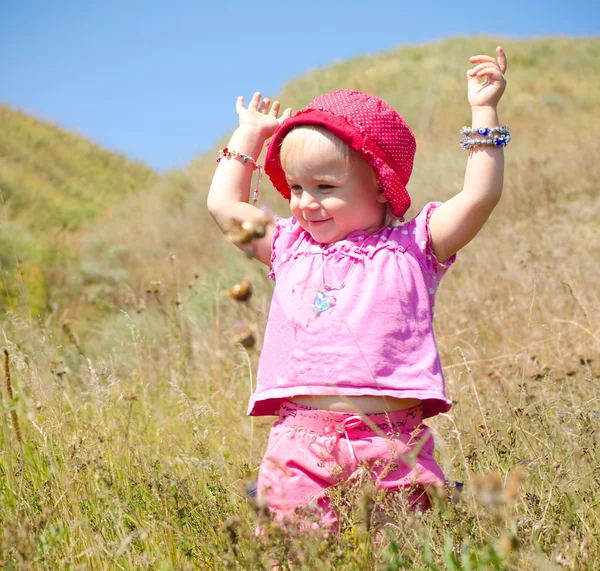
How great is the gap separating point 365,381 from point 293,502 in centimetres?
43

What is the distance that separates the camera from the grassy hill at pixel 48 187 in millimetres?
10477

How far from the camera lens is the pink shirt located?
7.29 ft

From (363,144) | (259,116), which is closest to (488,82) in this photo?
(363,144)

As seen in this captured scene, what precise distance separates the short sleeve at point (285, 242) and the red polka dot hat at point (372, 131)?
0.31 metres

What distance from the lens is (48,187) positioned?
15.8 meters

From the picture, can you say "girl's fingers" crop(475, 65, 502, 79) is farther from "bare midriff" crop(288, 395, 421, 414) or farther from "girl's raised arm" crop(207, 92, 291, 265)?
"bare midriff" crop(288, 395, 421, 414)

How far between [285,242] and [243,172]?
37 centimetres

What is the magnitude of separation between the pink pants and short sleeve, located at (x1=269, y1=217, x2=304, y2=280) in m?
0.58

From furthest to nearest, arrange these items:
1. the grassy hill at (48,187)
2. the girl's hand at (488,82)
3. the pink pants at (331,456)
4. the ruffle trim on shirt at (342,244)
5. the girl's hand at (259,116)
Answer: the grassy hill at (48,187), the girl's hand at (259,116), the ruffle trim on shirt at (342,244), the girl's hand at (488,82), the pink pants at (331,456)

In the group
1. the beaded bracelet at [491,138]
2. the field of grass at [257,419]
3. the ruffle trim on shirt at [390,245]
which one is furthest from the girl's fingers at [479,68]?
the field of grass at [257,419]

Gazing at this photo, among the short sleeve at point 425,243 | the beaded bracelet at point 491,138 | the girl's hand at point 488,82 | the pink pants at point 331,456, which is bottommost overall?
the pink pants at point 331,456

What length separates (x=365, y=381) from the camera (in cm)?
220

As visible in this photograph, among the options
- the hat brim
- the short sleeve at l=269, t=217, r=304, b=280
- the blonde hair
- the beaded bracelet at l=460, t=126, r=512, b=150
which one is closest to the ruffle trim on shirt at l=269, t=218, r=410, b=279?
the short sleeve at l=269, t=217, r=304, b=280

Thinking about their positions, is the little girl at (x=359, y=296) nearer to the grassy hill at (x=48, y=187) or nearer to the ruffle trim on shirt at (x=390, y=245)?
the ruffle trim on shirt at (x=390, y=245)
